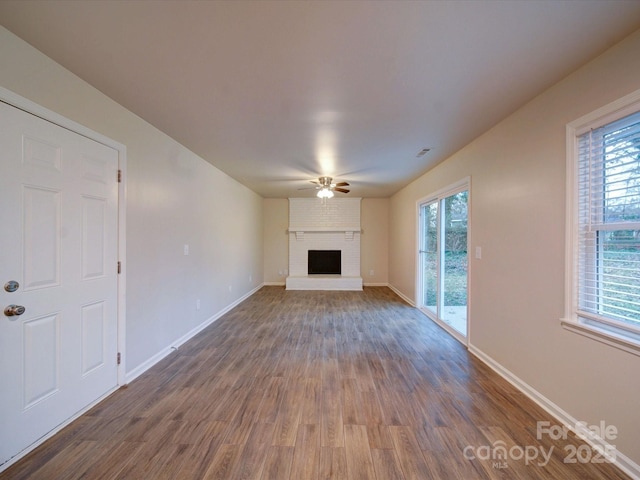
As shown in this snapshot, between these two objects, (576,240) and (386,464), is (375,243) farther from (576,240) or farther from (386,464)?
(386,464)

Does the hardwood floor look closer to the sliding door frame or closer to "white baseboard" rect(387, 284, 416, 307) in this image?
the sliding door frame

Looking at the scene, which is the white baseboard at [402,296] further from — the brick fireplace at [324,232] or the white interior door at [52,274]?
the white interior door at [52,274]

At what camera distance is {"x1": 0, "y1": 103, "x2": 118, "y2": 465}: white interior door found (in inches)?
58.5

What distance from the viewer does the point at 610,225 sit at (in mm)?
1584

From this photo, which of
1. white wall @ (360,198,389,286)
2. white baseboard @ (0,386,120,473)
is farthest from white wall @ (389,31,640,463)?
white wall @ (360,198,389,286)

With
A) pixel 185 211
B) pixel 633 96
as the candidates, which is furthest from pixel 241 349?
pixel 633 96

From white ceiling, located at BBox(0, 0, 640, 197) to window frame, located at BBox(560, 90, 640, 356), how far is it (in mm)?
381

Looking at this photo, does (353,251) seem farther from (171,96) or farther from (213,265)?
(171,96)

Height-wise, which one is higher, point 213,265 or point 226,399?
point 213,265

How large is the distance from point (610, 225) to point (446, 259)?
7.52 ft

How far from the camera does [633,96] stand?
1.43 meters

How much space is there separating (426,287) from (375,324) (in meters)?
1.42

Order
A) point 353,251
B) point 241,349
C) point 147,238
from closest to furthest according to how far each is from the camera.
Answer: point 147,238
point 241,349
point 353,251

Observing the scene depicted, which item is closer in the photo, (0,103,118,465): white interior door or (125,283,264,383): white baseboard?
(0,103,118,465): white interior door
